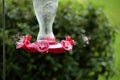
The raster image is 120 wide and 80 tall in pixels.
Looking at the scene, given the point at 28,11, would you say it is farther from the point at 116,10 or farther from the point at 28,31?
the point at 116,10

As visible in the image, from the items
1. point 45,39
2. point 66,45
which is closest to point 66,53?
point 45,39

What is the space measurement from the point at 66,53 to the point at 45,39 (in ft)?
6.18

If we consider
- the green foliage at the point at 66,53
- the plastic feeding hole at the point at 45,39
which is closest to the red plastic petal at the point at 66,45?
the plastic feeding hole at the point at 45,39

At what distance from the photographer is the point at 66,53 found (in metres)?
5.10

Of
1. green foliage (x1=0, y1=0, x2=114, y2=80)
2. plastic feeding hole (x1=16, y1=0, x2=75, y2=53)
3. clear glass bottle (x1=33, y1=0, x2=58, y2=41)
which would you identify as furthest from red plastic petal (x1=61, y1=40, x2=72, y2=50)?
green foliage (x1=0, y1=0, x2=114, y2=80)

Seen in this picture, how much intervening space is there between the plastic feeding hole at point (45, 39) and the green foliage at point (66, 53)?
1381 mm

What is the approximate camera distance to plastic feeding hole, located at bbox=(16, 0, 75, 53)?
3020 mm

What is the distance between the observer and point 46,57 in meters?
4.97

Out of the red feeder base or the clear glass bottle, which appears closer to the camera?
the red feeder base

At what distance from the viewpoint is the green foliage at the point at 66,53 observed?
16.2 ft

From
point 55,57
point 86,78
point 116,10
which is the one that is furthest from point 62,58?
point 116,10

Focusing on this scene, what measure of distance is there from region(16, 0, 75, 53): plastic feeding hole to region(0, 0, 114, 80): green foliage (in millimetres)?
1381

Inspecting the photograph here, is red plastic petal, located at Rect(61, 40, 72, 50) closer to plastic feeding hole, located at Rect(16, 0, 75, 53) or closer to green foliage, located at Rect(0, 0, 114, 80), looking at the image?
plastic feeding hole, located at Rect(16, 0, 75, 53)

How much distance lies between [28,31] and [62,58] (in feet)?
1.76
